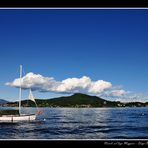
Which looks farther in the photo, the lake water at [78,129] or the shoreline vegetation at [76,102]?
the shoreline vegetation at [76,102]

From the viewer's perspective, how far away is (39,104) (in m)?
2.98

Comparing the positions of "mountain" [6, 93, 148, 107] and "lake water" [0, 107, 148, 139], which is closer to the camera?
"lake water" [0, 107, 148, 139]

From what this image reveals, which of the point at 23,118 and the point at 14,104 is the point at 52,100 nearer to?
the point at 14,104

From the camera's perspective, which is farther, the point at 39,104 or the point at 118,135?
the point at 39,104

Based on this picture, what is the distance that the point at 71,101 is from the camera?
3119mm

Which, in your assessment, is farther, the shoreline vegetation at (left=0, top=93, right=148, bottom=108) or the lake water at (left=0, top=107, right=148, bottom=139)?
the shoreline vegetation at (left=0, top=93, right=148, bottom=108)

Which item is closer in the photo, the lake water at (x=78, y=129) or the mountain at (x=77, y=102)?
the lake water at (x=78, y=129)
